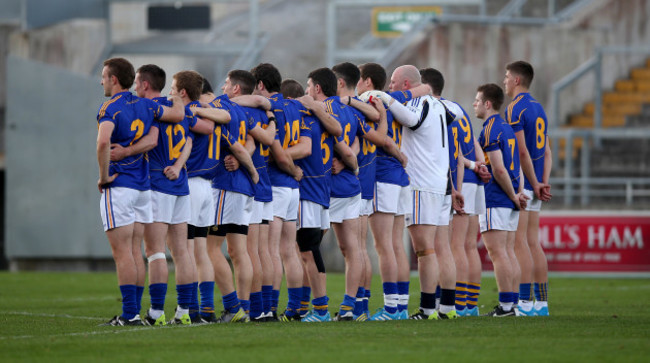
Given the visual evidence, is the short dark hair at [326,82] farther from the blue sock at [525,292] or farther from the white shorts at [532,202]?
the blue sock at [525,292]

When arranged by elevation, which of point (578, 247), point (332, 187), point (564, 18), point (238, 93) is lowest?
point (578, 247)

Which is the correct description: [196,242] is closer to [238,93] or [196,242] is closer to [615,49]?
[238,93]

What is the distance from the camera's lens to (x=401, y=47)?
21547 mm

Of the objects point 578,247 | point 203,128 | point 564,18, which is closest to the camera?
point 203,128

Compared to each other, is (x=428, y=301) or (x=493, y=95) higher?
(x=493, y=95)

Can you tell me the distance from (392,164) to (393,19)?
577 inches

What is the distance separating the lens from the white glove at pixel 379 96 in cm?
1062

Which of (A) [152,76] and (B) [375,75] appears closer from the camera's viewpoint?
(A) [152,76]

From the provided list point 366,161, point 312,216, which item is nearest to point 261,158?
point 312,216

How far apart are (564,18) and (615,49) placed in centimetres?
232

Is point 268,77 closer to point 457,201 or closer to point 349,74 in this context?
point 349,74

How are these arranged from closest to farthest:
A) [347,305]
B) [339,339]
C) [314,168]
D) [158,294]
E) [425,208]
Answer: [339,339] < [158,294] < [347,305] < [314,168] < [425,208]

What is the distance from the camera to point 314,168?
34.5 ft

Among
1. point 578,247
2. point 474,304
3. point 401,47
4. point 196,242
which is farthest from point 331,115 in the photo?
point 401,47
